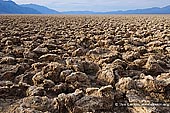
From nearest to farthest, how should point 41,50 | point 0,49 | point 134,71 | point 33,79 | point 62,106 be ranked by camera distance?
point 62,106, point 33,79, point 134,71, point 41,50, point 0,49

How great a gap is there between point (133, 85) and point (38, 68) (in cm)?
138

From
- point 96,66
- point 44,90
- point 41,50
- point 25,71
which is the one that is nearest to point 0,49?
point 41,50

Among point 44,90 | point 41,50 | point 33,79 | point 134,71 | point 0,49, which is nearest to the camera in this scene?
point 44,90

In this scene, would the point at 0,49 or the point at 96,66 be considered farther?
the point at 0,49

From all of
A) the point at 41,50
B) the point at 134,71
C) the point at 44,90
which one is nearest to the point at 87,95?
the point at 44,90

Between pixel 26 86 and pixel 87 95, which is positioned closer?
pixel 87 95

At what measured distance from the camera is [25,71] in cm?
358

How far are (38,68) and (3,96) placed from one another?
3.01 feet

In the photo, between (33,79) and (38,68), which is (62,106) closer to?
(33,79)

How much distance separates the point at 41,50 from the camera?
4.87 metres

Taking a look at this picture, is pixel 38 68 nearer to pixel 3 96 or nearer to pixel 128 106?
pixel 3 96

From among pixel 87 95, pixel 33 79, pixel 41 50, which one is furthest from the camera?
pixel 41 50

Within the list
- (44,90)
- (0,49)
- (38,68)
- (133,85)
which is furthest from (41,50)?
(133,85)

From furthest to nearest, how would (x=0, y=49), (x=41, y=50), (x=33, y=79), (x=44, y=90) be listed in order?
1. (x=0, y=49)
2. (x=41, y=50)
3. (x=33, y=79)
4. (x=44, y=90)
